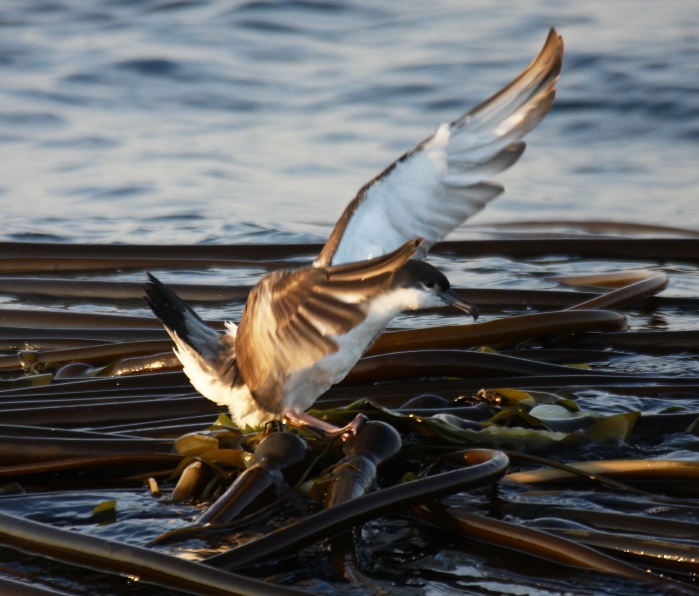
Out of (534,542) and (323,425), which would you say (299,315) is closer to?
(323,425)

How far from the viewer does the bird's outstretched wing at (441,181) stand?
416 centimetres

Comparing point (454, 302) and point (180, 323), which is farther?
point (180, 323)

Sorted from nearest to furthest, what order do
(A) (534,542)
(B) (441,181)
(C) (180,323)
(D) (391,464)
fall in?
(A) (534,542)
(D) (391,464)
(B) (441,181)
(C) (180,323)

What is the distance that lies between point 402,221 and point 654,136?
7.18 meters

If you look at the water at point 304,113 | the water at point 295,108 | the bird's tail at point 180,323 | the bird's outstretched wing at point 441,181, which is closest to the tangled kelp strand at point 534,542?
the bird's outstretched wing at point 441,181

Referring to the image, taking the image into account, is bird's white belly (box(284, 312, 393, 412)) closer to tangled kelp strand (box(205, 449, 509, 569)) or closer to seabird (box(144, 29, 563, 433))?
seabird (box(144, 29, 563, 433))

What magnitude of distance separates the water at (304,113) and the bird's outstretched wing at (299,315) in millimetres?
1839

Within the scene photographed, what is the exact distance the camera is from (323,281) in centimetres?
321

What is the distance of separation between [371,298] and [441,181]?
1.05 m

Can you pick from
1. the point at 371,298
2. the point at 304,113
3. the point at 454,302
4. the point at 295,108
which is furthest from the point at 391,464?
the point at 295,108

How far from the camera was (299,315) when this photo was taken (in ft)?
A: 11.0

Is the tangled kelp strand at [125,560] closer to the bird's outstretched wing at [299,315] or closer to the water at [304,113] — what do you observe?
the bird's outstretched wing at [299,315]

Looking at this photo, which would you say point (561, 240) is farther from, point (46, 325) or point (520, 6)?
point (520, 6)

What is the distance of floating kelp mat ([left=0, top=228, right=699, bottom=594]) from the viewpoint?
9.45ft
